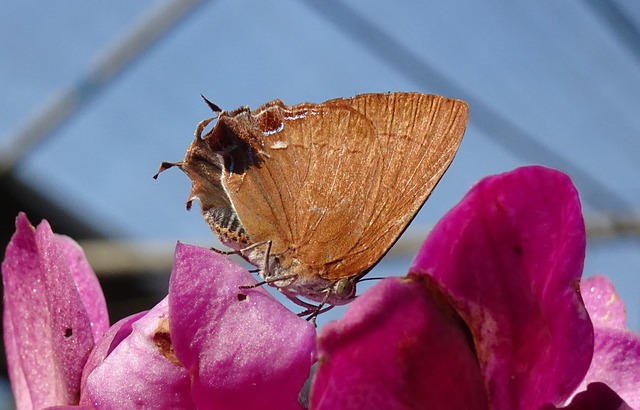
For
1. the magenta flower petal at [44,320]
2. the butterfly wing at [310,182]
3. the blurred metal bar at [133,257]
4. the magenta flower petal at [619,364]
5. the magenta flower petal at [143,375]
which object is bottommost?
the blurred metal bar at [133,257]

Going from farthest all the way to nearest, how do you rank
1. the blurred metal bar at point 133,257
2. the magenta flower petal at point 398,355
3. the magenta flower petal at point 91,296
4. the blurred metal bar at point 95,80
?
the blurred metal bar at point 95,80
the blurred metal bar at point 133,257
the magenta flower petal at point 91,296
the magenta flower petal at point 398,355

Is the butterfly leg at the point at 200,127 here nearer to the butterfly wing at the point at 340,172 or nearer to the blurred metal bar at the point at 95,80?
the butterfly wing at the point at 340,172

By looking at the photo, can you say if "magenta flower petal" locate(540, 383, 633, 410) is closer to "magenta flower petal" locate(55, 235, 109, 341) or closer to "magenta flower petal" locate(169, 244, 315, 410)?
"magenta flower petal" locate(169, 244, 315, 410)

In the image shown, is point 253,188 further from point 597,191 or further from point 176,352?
point 597,191

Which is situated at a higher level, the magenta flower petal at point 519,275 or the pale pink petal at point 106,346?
the magenta flower petal at point 519,275

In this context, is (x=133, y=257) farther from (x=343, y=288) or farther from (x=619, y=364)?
(x=619, y=364)

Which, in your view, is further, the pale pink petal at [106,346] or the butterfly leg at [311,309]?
the butterfly leg at [311,309]

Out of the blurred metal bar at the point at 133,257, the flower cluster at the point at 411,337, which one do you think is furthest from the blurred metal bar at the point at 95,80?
the flower cluster at the point at 411,337
